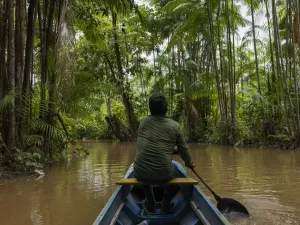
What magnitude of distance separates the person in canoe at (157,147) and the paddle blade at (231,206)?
1000 millimetres

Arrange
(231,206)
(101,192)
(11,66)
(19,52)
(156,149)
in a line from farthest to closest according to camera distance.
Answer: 1. (19,52)
2. (11,66)
3. (101,192)
4. (231,206)
5. (156,149)

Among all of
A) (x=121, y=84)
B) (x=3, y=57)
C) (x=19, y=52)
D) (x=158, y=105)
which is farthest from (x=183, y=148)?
(x=121, y=84)

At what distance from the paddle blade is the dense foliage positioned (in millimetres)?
4385

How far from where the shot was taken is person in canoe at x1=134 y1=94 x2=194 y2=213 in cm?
345

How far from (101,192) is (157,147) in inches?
106

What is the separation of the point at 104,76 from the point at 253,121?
1053cm

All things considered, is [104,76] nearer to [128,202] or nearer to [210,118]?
[210,118]

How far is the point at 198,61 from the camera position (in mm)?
20516

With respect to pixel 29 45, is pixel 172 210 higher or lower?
lower

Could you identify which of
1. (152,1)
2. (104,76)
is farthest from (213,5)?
(104,76)

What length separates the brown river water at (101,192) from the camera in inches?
172

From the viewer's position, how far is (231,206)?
167 inches

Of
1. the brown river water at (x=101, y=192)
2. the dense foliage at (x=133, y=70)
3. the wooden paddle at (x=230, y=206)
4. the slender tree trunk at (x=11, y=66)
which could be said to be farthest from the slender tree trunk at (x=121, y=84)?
the wooden paddle at (x=230, y=206)

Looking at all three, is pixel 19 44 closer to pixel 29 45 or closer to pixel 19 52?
pixel 19 52
